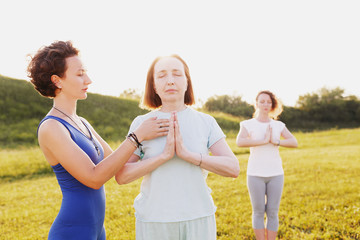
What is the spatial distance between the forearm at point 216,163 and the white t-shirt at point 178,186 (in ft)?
0.36

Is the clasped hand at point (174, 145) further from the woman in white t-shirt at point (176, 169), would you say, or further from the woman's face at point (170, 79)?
the woman's face at point (170, 79)

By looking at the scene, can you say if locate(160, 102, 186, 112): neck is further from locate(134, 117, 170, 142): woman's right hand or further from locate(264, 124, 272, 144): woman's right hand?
locate(264, 124, 272, 144): woman's right hand

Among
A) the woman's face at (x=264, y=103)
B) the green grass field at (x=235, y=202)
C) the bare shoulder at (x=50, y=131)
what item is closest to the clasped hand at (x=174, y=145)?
the bare shoulder at (x=50, y=131)


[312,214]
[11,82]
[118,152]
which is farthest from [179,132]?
[11,82]

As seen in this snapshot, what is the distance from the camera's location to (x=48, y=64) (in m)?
2.15

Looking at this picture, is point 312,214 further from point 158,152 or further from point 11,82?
point 11,82

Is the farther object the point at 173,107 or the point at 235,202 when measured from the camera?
the point at 235,202

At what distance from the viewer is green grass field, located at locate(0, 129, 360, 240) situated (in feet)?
18.0

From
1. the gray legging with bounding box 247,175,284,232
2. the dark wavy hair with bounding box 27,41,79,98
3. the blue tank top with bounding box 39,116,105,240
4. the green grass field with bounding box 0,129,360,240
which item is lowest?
the green grass field with bounding box 0,129,360,240

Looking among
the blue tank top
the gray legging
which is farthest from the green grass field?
the blue tank top

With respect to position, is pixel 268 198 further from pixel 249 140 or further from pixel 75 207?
pixel 75 207

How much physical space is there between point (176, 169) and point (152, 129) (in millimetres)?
356

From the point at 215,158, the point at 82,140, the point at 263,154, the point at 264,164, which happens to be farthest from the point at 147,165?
the point at 263,154

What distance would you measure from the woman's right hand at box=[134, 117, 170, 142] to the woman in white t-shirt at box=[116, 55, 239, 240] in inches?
1.1
